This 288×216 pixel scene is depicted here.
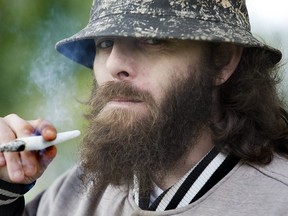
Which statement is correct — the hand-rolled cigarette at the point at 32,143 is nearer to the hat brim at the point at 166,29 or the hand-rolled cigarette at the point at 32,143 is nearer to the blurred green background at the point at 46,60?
the hat brim at the point at 166,29

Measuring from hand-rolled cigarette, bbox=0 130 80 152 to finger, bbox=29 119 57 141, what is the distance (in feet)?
0.07

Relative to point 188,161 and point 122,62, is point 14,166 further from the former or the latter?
point 188,161

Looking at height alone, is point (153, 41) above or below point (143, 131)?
above

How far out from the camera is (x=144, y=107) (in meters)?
2.63

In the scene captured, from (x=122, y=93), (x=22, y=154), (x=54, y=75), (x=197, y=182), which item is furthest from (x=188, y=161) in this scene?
(x=54, y=75)

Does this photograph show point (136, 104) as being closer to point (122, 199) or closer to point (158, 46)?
point (158, 46)

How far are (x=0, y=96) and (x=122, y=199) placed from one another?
261cm

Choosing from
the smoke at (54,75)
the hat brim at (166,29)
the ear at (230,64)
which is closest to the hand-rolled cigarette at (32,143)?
the hat brim at (166,29)

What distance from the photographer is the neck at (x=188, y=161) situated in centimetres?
279

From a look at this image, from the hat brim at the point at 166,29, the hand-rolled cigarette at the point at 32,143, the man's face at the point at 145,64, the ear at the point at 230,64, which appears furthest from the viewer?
the ear at the point at 230,64

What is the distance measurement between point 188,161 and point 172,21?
0.75 meters

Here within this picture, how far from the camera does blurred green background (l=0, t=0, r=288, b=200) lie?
442cm

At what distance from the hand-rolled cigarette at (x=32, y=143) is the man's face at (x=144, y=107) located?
344mm

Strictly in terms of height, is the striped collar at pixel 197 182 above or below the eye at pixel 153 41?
below
